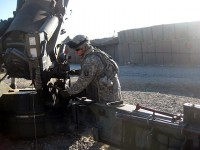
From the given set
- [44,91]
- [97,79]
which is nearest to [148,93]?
[44,91]

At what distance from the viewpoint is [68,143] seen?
17.2 ft

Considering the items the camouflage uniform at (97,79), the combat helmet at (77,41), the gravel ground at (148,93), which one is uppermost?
the combat helmet at (77,41)

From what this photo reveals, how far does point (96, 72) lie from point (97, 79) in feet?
0.50

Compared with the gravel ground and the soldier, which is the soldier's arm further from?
the gravel ground

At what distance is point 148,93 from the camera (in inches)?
359

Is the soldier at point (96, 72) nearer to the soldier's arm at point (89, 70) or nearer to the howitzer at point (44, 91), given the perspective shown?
the soldier's arm at point (89, 70)

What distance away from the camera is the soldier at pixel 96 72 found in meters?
4.46

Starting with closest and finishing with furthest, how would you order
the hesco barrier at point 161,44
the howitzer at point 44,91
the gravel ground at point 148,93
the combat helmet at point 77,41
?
the howitzer at point 44,91, the combat helmet at point 77,41, the gravel ground at point 148,93, the hesco barrier at point 161,44

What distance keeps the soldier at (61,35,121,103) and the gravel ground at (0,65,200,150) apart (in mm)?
643

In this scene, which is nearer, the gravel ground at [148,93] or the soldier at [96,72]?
the soldier at [96,72]

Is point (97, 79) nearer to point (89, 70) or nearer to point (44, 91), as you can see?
point (89, 70)

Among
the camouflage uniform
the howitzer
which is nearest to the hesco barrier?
the howitzer

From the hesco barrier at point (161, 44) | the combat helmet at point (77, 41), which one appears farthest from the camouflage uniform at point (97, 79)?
the hesco barrier at point (161, 44)

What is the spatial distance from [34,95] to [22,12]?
54.5 inches
